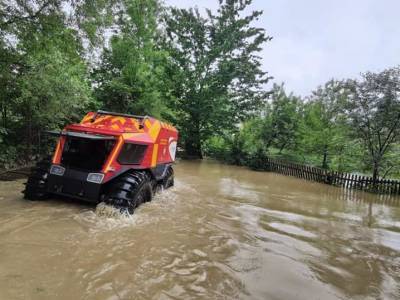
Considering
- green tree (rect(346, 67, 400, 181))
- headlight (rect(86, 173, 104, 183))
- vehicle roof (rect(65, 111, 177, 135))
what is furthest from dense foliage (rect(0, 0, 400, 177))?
headlight (rect(86, 173, 104, 183))

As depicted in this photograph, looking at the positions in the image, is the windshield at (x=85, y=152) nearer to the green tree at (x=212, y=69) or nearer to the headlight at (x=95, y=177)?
the headlight at (x=95, y=177)

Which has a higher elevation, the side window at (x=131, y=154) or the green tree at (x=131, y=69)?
the green tree at (x=131, y=69)

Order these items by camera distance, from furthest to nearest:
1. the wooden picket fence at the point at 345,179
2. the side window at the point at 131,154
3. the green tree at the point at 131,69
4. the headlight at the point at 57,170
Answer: the green tree at the point at 131,69, the wooden picket fence at the point at 345,179, the side window at the point at 131,154, the headlight at the point at 57,170

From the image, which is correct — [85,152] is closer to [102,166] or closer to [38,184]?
[102,166]

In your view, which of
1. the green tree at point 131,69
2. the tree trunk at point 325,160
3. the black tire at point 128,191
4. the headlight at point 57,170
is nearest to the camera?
the black tire at point 128,191

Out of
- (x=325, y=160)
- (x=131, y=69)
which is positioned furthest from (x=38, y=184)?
(x=325, y=160)

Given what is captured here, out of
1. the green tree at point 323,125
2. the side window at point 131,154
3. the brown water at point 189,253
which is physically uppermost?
the green tree at point 323,125

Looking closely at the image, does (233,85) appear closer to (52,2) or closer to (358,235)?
(52,2)

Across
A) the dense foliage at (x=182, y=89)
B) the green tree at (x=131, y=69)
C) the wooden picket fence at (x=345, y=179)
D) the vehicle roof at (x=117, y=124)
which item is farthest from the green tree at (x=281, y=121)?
the vehicle roof at (x=117, y=124)

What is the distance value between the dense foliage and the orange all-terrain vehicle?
11.1 feet

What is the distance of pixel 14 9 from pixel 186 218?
22.4 feet

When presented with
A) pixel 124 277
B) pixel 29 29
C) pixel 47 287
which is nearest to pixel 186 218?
pixel 124 277

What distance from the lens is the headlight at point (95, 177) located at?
5.77 metres

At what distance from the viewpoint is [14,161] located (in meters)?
10.6
